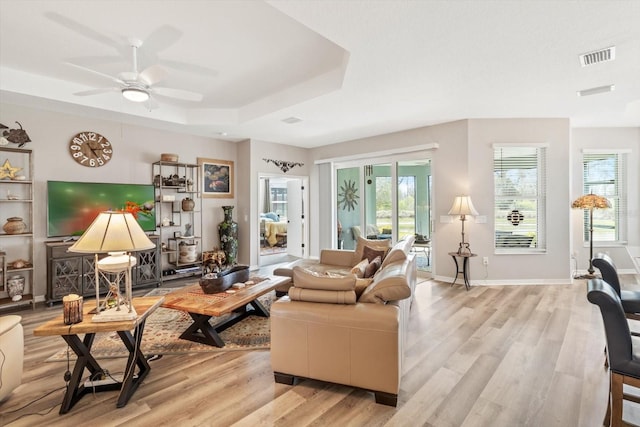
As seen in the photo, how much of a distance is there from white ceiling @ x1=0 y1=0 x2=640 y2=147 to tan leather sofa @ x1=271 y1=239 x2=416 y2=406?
1.99 m

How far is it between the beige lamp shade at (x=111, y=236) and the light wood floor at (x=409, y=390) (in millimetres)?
1090

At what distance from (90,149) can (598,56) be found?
6.62 meters

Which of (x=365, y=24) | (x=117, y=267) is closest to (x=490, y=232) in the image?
(x=365, y=24)

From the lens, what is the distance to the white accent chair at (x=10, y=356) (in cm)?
208

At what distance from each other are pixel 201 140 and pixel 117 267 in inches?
180

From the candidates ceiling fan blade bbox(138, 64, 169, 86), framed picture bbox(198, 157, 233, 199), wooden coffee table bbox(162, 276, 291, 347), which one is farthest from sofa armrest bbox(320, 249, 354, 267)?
ceiling fan blade bbox(138, 64, 169, 86)

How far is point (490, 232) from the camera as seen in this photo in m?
5.14

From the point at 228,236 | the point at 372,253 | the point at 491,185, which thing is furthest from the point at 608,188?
the point at 228,236

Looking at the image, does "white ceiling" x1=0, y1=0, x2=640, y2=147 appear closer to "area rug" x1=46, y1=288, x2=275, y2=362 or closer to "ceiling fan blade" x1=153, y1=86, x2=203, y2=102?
"ceiling fan blade" x1=153, y1=86, x2=203, y2=102

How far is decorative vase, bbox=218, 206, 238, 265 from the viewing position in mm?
6152

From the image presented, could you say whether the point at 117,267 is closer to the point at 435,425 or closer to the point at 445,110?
the point at 435,425

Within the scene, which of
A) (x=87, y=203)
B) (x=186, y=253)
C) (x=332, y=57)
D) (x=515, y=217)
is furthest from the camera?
(x=186, y=253)

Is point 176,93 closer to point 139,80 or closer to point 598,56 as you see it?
point 139,80

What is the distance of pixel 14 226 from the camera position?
407 centimetres
